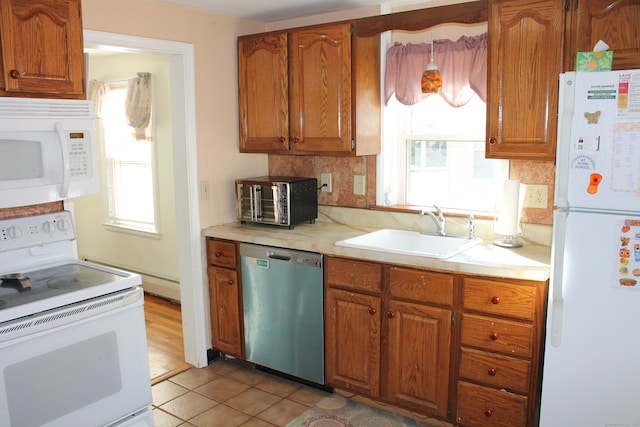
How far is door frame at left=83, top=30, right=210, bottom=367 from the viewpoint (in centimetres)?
329

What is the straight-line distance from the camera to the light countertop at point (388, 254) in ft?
7.96

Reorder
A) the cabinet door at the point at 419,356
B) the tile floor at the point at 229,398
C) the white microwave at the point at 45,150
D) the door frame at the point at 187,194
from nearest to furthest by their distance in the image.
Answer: the white microwave at the point at 45,150 → the cabinet door at the point at 419,356 → the tile floor at the point at 229,398 → the door frame at the point at 187,194

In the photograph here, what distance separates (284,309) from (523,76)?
5.85ft

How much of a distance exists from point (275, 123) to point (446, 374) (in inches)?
70.7

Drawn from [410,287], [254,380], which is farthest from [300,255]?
[254,380]

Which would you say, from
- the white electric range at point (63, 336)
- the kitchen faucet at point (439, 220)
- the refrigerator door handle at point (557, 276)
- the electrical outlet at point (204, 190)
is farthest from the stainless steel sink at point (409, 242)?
the white electric range at point (63, 336)

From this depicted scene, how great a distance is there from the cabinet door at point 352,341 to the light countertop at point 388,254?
25 centimetres

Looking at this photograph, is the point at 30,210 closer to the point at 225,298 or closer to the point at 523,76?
the point at 225,298

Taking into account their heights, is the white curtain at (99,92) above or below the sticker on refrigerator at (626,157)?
above

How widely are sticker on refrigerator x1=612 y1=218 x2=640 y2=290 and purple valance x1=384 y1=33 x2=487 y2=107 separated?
1.18 m

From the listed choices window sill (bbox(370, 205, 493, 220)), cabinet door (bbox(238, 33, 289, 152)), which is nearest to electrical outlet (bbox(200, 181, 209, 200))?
cabinet door (bbox(238, 33, 289, 152))

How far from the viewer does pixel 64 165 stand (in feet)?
7.59

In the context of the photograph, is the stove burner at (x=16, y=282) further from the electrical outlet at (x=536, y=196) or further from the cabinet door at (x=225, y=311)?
the electrical outlet at (x=536, y=196)

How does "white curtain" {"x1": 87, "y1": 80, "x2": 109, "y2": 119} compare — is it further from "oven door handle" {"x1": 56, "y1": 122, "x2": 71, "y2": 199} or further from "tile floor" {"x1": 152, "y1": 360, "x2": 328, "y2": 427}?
"oven door handle" {"x1": 56, "y1": 122, "x2": 71, "y2": 199}
